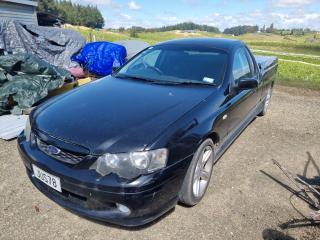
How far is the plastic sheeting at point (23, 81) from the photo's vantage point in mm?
5379

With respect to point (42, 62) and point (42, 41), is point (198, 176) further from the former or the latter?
point (42, 41)

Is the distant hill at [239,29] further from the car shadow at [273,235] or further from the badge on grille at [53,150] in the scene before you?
the badge on grille at [53,150]

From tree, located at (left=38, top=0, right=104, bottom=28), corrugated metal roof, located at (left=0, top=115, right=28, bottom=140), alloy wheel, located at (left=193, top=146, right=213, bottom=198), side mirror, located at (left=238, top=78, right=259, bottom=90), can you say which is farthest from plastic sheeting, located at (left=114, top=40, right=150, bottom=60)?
tree, located at (left=38, top=0, right=104, bottom=28)

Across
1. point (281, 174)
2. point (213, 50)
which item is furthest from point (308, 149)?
point (213, 50)

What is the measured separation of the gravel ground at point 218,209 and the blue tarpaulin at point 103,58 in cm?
468

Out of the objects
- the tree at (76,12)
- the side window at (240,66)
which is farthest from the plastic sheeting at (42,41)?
the tree at (76,12)

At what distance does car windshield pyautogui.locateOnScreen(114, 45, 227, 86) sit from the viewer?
3.55 m

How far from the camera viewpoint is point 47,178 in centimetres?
254

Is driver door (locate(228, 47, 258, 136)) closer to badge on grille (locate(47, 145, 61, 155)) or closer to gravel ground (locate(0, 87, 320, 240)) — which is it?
gravel ground (locate(0, 87, 320, 240))

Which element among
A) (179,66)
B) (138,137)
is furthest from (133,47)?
(138,137)

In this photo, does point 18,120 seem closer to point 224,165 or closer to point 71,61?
point 224,165

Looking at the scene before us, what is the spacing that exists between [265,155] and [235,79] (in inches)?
56.9

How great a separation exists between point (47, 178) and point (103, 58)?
21.7 feet

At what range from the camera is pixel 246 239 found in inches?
106
